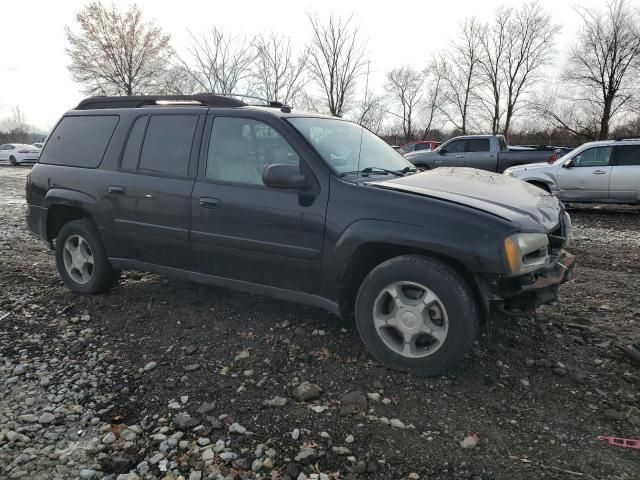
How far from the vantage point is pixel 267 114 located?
3621 millimetres

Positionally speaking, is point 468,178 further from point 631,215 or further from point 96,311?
point 631,215

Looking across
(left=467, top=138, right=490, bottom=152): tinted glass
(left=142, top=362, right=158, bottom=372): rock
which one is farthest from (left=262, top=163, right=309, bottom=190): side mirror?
(left=467, top=138, right=490, bottom=152): tinted glass

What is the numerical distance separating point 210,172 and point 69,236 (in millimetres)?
1856

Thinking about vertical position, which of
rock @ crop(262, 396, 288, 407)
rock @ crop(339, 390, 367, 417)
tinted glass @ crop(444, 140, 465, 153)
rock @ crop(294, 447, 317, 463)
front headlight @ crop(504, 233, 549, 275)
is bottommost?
rock @ crop(294, 447, 317, 463)

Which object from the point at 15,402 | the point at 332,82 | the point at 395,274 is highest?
the point at 332,82

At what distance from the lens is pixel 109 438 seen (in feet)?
8.17

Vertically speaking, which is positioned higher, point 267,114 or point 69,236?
point 267,114

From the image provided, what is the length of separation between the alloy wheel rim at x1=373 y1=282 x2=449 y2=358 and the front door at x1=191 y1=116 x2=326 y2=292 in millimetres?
535

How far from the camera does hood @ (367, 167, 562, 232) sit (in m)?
2.95

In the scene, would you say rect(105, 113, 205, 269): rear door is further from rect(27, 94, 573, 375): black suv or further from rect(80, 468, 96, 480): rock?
rect(80, 468, 96, 480): rock

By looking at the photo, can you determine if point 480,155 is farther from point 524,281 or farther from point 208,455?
point 208,455

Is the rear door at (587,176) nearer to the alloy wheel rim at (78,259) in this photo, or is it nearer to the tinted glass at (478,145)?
the tinted glass at (478,145)

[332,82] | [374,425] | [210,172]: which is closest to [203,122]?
[210,172]

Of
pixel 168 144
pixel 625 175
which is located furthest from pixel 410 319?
pixel 625 175
